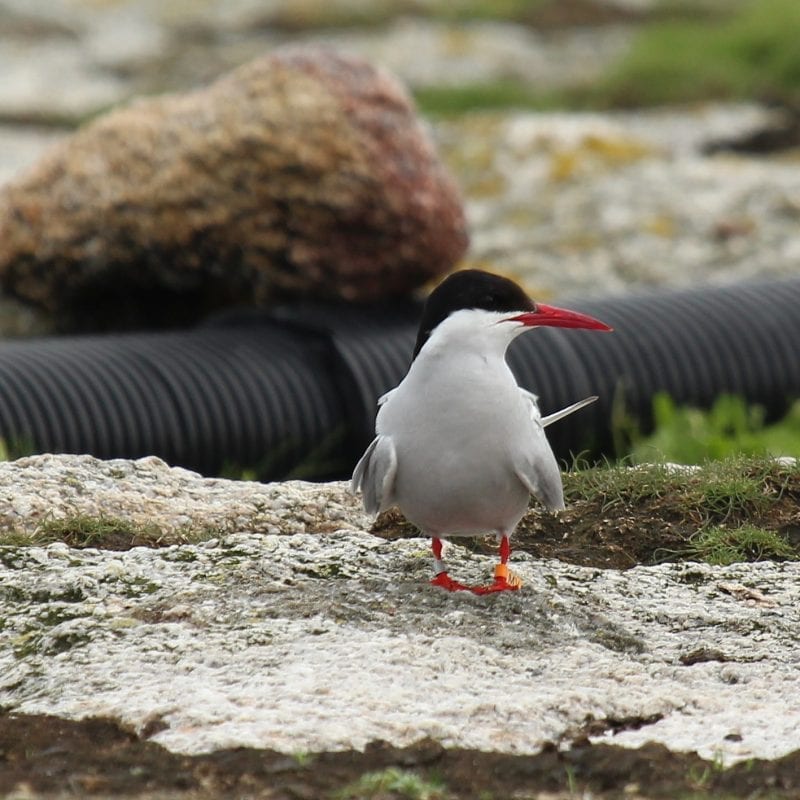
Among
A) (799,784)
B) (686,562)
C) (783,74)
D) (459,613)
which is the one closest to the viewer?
(799,784)

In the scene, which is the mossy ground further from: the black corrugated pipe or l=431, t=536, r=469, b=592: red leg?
the black corrugated pipe

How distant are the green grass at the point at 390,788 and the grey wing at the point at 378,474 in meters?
1.09

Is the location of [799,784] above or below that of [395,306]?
below

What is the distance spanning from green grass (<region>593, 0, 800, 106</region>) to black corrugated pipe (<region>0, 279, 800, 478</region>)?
7.24 m

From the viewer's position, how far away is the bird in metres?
3.83

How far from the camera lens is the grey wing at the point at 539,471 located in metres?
3.85

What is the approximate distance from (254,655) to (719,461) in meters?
1.97

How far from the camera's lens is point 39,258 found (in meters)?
8.04

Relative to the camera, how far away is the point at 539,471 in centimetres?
388

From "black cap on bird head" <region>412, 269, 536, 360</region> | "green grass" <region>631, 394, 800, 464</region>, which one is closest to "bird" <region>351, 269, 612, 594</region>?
"black cap on bird head" <region>412, 269, 536, 360</region>

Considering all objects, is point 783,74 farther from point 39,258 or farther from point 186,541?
point 186,541

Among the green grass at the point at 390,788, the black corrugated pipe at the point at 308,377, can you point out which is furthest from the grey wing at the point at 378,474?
the black corrugated pipe at the point at 308,377

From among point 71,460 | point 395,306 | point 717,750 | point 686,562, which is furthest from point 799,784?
point 395,306

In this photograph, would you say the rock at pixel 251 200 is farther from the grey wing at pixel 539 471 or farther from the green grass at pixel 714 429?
the grey wing at pixel 539 471
